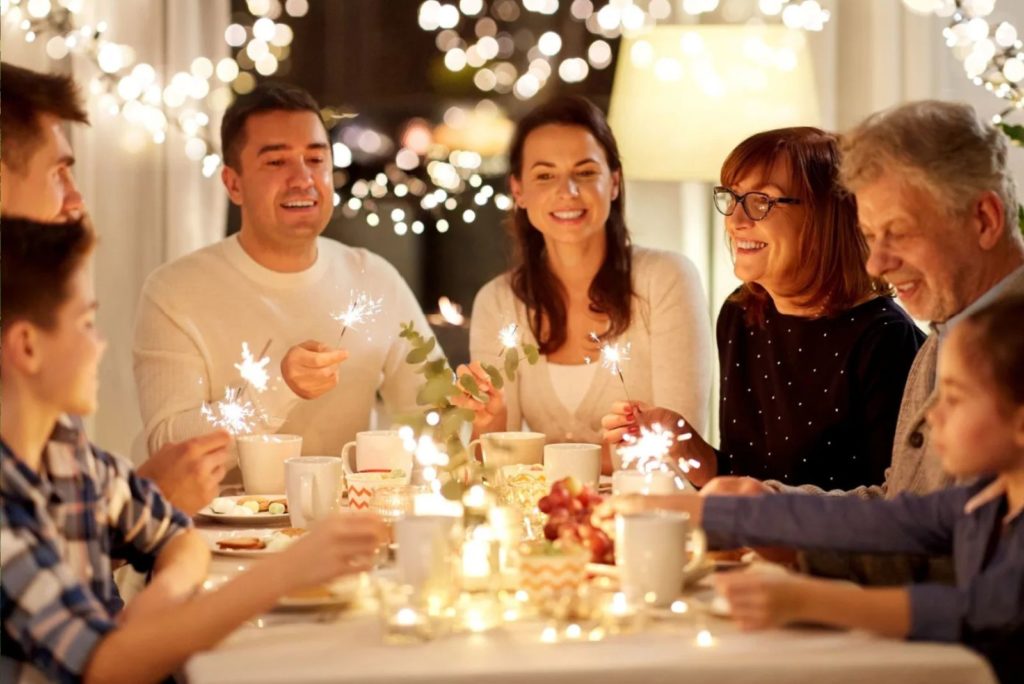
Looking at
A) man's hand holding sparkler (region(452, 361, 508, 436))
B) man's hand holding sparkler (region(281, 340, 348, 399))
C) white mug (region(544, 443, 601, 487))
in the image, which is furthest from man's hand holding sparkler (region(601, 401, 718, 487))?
man's hand holding sparkler (region(281, 340, 348, 399))

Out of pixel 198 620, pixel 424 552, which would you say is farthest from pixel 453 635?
pixel 198 620

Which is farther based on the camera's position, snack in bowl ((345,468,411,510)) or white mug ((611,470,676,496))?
snack in bowl ((345,468,411,510))

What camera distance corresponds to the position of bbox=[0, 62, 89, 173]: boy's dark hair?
2.29m

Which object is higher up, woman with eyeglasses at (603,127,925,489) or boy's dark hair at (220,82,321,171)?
boy's dark hair at (220,82,321,171)

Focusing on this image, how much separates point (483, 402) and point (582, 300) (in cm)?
79

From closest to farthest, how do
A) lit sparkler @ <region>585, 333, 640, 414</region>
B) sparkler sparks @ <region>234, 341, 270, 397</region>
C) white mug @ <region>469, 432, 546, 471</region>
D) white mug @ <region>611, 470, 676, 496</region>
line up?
white mug @ <region>611, 470, 676, 496</region>
white mug @ <region>469, 432, 546, 471</region>
sparkler sparks @ <region>234, 341, 270, 397</region>
lit sparkler @ <region>585, 333, 640, 414</region>

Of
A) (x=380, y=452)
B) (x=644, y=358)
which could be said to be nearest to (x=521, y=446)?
(x=380, y=452)

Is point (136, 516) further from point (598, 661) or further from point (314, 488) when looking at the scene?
point (598, 661)

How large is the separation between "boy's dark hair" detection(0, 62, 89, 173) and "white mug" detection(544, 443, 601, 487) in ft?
3.32

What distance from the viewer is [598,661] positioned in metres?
1.33

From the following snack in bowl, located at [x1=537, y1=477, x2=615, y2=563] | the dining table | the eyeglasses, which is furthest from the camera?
the eyeglasses

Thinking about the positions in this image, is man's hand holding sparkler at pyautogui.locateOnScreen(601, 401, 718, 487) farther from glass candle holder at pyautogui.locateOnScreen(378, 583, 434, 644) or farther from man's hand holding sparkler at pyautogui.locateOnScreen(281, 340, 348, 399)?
glass candle holder at pyautogui.locateOnScreen(378, 583, 434, 644)

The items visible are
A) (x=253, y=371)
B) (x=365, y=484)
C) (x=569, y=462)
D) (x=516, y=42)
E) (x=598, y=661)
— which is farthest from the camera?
(x=516, y=42)

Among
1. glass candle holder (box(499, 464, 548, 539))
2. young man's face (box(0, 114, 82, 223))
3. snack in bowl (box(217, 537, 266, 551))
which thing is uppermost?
young man's face (box(0, 114, 82, 223))
